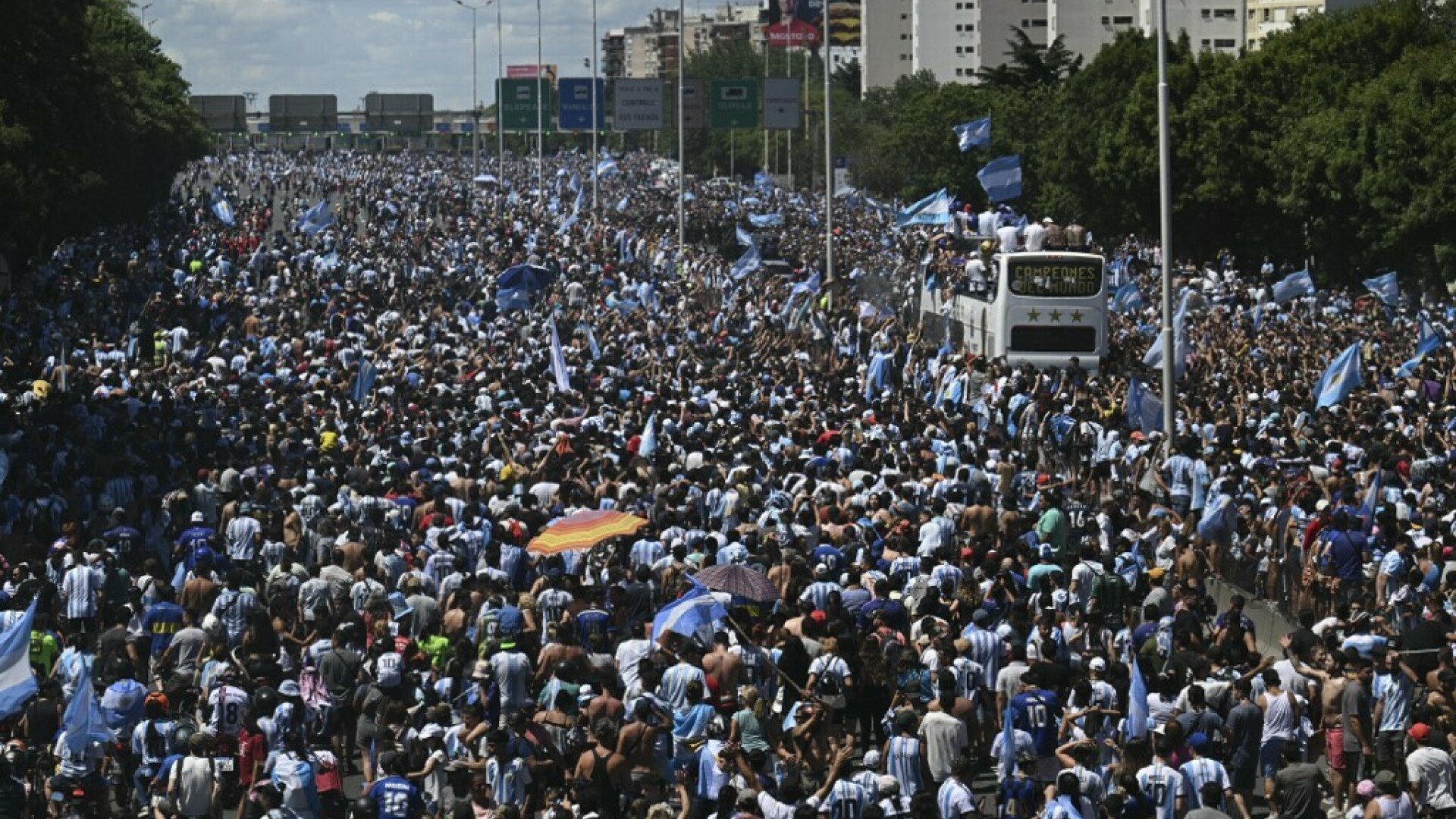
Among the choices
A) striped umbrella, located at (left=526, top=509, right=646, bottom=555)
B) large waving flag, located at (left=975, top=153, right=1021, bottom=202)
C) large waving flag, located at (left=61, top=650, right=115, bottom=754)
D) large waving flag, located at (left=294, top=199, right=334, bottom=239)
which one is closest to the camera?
large waving flag, located at (left=61, top=650, right=115, bottom=754)

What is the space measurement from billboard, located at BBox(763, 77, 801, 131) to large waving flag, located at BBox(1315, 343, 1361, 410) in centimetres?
3921

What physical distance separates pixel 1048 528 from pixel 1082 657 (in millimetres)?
4502

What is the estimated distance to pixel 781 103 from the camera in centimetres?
6550

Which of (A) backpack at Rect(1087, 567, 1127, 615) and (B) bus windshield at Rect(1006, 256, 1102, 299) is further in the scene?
(B) bus windshield at Rect(1006, 256, 1102, 299)

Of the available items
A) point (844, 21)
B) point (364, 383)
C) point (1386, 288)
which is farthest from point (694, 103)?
point (844, 21)

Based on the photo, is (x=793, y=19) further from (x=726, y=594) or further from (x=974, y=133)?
(x=726, y=594)

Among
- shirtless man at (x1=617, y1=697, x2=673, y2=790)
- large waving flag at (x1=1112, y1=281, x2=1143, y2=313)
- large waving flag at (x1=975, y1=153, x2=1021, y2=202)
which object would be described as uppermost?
large waving flag at (x1=975, y1=153, x2=1021, y2=202)

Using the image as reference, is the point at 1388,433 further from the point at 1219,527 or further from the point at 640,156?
the point at 640,156

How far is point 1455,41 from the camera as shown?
58750mm

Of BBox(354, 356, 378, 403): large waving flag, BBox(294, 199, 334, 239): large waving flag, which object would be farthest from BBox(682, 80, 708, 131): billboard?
BBox(354, 356, 378, 403): large waving flag

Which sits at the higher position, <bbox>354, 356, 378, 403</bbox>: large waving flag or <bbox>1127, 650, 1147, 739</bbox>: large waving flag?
<bbox>354, 356, 378, 403</bbox>: large waving flag

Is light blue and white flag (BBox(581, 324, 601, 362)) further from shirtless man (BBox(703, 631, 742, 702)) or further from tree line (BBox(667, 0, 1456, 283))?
shirtless man (BBox(703, 631, 742, 702))

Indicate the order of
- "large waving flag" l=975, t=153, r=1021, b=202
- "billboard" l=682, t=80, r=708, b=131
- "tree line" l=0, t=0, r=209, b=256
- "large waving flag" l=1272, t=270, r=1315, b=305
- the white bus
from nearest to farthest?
the white bus < "large waving flag" l=1272, t=270, r=1315, b=305 < "large waving flag" l=975, t=153, r=1021, b=202 < "tree line" l=0, t=0, r=209, b=256 < "billboard" l=682, t=80, r=708, b=131

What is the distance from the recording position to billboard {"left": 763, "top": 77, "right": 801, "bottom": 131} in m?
64.4
